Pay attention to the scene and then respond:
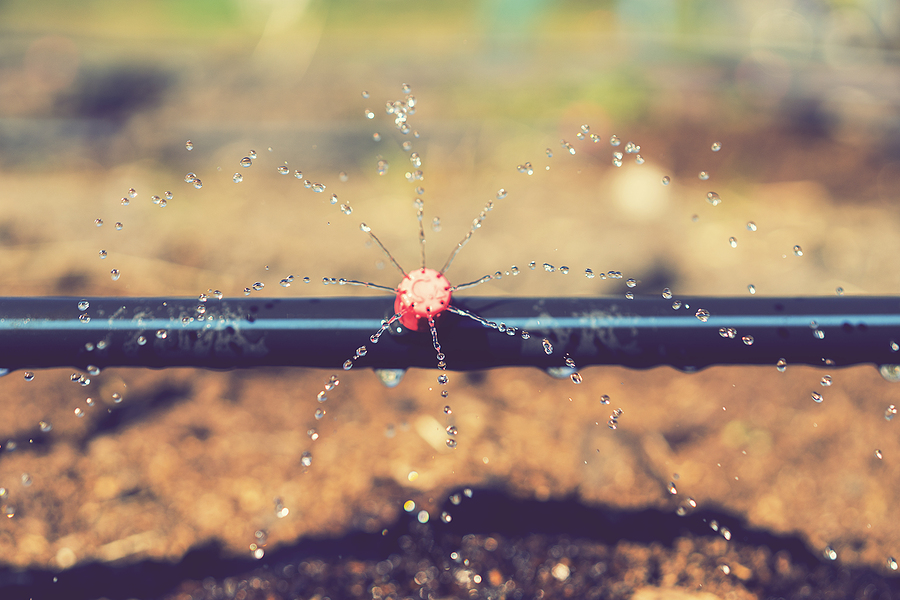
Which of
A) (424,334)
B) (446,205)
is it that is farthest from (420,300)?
(446,205)

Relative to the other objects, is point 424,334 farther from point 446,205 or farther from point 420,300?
point 446,205

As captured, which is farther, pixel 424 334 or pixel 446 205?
pixel 446 205

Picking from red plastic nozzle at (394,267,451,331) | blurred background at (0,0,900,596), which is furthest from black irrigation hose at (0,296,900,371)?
blurred background at (0,0,900,596)

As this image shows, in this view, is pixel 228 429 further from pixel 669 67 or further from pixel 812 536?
pixel 669 67

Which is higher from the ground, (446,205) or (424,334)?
(446,205)

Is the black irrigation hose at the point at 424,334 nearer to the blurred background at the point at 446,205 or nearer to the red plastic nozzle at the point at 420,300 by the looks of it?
the red plastic nozzle at the point at 420,300

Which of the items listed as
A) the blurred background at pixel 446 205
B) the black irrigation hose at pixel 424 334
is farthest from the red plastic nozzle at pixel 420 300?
the blurred background at pixel 446 205
